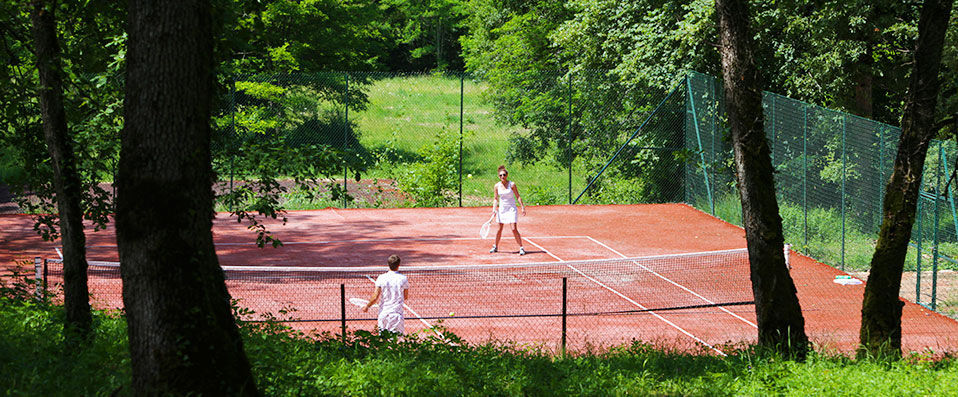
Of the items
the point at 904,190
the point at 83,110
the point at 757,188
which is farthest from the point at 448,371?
the point at 83,110

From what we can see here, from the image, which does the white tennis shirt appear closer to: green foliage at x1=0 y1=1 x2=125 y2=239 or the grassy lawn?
the grassy lawn

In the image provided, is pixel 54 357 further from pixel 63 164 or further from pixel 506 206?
pixel 506 206

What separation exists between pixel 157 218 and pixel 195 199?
25 centimetres

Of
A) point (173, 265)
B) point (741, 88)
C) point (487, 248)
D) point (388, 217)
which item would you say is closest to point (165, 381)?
point (173, 265)

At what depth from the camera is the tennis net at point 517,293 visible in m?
12.1

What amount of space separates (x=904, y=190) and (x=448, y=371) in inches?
190

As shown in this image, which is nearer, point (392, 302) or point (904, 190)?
point (904, 190)

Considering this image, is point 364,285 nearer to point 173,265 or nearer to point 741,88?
point 741,88

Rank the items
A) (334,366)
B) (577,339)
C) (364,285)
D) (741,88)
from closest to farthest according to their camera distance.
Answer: (334,366) → (741,88) → (577,339) → (364,285)

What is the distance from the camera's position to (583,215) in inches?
894

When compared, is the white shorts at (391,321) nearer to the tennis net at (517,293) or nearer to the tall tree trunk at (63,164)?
the tennis net at (517,293)

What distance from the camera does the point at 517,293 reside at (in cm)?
1366

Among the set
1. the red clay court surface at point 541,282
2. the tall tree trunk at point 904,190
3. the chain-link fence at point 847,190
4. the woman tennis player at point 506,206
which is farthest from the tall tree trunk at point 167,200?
the woman tennis player at point 506,206

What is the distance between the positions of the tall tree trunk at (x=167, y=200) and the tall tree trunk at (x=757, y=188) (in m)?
4.86
